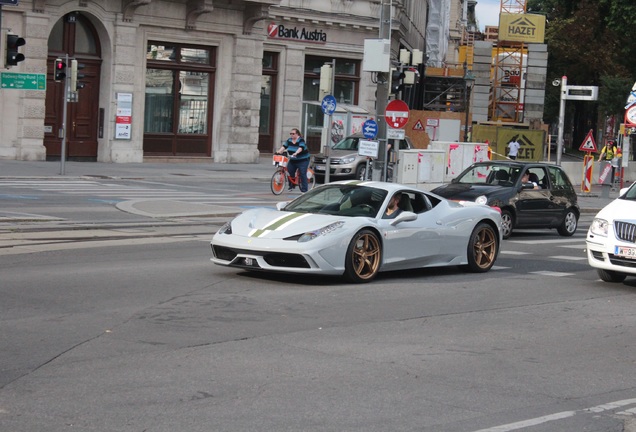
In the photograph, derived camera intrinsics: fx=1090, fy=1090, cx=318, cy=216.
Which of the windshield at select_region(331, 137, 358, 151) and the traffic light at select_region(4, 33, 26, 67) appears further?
the windshield at select_region(331, 137, 358, 151)

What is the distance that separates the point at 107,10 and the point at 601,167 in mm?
20905

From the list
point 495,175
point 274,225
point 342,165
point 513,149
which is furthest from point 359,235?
point 513,149

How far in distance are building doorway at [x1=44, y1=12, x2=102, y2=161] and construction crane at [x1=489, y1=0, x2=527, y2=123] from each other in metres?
49.1

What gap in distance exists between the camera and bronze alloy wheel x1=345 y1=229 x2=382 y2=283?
13102mm

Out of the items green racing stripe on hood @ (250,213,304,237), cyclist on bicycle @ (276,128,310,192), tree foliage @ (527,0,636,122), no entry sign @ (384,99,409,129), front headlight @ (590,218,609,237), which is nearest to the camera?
green racing stripe on hood @ (250,213,304,237)

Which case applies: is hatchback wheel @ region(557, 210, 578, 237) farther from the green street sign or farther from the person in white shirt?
the person in white shirt

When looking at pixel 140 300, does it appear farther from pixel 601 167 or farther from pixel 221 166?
pixel 601 167

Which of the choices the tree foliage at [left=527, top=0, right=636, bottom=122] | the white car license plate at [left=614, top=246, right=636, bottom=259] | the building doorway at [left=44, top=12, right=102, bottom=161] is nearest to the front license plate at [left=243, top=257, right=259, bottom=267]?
the white car license plate at [left=614, top=246, right=636, bottom=259]

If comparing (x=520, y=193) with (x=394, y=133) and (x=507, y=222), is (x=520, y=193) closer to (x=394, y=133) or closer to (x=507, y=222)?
(x=507, y=222)

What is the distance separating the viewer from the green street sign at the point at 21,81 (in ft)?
82.1

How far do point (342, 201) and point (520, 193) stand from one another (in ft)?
28.8

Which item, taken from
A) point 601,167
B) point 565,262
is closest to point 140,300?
point 565,262

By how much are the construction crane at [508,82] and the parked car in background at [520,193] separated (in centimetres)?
6005

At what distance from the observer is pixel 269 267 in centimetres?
1274
